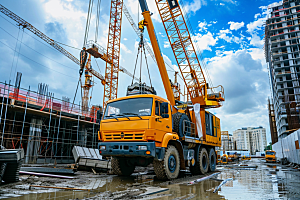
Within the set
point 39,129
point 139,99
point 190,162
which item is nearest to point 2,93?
point 39,129

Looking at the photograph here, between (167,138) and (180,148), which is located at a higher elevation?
(167,138)

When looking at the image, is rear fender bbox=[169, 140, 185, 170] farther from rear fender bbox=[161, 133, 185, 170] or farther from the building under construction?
the building under construction

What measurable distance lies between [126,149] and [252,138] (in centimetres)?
18937

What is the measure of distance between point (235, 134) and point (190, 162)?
7721 inches

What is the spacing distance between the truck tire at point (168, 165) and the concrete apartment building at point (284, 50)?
70.5m

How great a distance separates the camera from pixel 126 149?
25.3ft

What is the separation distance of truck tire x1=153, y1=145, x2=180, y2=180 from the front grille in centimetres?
127

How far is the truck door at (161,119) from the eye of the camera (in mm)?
8039

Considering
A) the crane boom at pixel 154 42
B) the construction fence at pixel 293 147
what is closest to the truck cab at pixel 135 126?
the crane boom at pixel 154 42

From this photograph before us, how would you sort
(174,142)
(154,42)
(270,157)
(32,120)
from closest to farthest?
(174,142)
(154,42)
(32,120)
(270,157)

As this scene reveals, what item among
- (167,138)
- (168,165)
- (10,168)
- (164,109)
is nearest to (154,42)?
(164,109)

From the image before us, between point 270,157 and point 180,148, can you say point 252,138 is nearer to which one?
point 270,157

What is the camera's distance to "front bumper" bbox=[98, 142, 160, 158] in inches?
294

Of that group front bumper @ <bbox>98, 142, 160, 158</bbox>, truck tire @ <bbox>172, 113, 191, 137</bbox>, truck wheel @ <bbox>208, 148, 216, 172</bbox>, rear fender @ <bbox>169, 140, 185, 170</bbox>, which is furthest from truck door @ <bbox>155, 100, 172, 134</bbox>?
truck wheel @ <bbox>208, 148, 216, 172</bbox>
